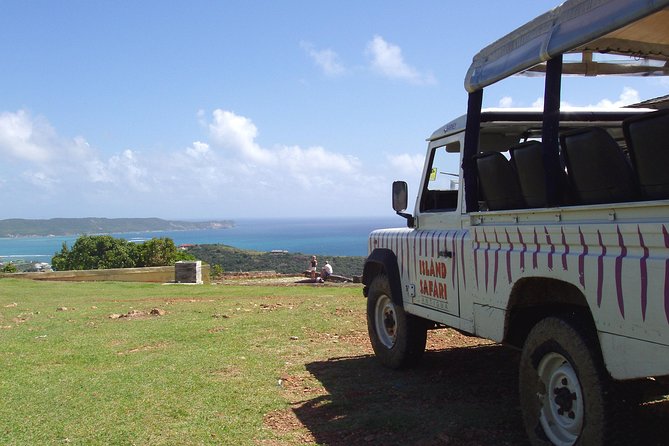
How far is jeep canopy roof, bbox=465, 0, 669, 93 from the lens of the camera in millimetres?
3525

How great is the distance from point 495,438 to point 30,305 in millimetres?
13462

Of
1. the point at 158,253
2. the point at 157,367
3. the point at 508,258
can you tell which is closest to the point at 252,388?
the point at 157,367

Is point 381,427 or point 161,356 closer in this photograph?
point 381,427

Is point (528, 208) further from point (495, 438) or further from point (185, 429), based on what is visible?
point (185, 429)

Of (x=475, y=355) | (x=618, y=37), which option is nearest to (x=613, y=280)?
(x=618, y=37)

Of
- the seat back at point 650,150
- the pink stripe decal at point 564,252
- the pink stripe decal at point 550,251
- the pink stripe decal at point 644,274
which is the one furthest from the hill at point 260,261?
the pink stripe decal at point 644,274

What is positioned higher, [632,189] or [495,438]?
[632,189]

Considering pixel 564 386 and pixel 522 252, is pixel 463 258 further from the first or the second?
pixel 564 386

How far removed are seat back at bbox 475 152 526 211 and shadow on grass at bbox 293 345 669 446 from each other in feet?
5.58

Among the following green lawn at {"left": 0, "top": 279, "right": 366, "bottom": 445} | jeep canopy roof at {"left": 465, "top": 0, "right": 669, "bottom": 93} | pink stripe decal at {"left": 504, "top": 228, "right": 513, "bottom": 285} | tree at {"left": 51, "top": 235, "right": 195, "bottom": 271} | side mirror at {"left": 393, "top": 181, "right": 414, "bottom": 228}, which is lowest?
green lawn at {"left": 0, "top": 279, "right": 366, "bottom": 445}

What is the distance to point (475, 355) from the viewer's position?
25.3 ft

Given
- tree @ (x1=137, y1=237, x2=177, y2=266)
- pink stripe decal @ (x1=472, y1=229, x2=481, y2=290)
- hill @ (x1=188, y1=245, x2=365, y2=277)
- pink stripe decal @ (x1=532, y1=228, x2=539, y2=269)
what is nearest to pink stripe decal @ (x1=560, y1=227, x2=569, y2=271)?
pink stripe decal @ (x1=532, y1=228, x2=539, y2=269)

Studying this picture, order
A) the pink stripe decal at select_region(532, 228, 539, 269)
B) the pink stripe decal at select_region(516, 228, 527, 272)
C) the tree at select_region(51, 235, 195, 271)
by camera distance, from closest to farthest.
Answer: the pink stripe decal at select_region(532, 228, 539, 269) < the pink stripe decal at select_region(516, 228, 527, 272) < the tree at select_region(51, 235, 195, 271)

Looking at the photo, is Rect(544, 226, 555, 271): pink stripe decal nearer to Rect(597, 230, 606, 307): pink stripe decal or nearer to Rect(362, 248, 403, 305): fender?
Rect(597, 230, 606, 307): pink stripe decal
